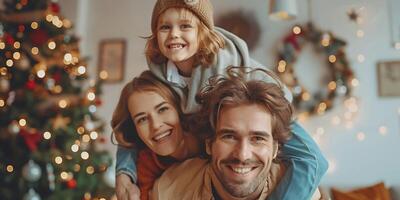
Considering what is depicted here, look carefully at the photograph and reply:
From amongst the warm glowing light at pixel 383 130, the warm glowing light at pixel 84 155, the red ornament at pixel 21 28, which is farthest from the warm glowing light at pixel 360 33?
the red ornament at pixel 21 28

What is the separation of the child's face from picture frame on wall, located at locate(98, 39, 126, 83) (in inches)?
106

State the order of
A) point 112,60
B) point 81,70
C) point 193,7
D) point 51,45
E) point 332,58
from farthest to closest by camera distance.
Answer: point 112,60
point 332,58
point 81,70
point 51,45
point 193,7

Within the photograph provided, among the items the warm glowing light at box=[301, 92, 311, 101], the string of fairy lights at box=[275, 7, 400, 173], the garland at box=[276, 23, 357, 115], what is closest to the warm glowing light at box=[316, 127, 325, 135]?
the string of fairy lights at box=[275, 7, 400, 173]

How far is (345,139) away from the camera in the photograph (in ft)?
10.0

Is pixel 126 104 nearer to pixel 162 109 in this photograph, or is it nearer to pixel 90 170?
pixel 162 109

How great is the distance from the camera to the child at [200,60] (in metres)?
0.84

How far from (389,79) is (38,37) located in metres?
2.35

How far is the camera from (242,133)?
804 millimetres

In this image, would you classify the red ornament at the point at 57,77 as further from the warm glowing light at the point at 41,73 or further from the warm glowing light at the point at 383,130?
the warm glowing light at the point at 383,130

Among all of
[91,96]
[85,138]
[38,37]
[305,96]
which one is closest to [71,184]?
[85,138]

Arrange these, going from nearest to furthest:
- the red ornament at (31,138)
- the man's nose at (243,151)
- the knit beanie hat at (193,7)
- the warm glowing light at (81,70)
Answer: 1. the man's nose at (243,151)
2. the knit beanie hat at (193,7)
3. the red ornament at (31,138)
4. the warm glowing light at (81,70)

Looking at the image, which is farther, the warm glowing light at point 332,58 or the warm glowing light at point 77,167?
the warm glowing light at point 332,58

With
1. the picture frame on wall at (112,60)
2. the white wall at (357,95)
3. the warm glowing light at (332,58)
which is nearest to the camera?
the white wall at (357,95)

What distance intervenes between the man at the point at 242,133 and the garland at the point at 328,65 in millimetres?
2301
